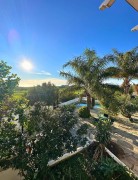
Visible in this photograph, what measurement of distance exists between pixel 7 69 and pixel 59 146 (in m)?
3.34

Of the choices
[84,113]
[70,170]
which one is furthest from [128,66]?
[70,170]

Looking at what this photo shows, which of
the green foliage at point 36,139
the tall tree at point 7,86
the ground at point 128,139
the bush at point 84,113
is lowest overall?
the ground at point 128,139

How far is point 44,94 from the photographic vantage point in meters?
28.4

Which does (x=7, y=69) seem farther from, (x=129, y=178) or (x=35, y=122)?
(x=129, y=178)

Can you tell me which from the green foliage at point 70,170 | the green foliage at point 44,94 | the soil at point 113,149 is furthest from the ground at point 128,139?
the green foliage at point 44,94

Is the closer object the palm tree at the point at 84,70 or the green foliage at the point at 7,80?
the green foliage at the point at 7,80

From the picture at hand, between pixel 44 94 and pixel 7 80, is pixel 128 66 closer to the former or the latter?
pixel 44 94

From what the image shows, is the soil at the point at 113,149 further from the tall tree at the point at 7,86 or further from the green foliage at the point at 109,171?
the tall tree at the point at 7,86

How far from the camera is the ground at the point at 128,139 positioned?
11945 mm

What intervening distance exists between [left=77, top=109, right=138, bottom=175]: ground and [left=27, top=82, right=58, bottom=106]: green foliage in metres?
7.97

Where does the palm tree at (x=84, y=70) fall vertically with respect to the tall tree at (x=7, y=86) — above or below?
above

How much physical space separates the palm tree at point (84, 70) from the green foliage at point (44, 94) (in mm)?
5321

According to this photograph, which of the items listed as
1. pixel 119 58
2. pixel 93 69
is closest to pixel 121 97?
pixel 93 69

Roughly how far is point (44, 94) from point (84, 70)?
27.8ft
